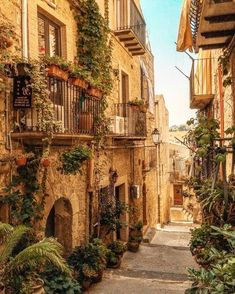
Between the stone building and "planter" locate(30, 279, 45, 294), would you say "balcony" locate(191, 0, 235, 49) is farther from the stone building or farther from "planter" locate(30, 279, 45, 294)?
"planter" locate(30, 279, 45, 294)

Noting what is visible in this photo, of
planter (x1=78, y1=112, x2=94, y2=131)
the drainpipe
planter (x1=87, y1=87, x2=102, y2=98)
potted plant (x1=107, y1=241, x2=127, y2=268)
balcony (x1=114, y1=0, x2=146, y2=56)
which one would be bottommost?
potted plant (x1=107, y1=241, x2=127, y2=268)

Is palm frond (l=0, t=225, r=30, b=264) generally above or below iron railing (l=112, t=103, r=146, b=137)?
below

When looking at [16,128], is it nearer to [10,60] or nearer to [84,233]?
[10,60]

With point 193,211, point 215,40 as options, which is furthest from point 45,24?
point 193,211

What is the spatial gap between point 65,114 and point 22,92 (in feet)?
5.08

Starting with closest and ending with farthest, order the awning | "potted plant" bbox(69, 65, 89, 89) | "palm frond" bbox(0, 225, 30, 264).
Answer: "palm frond" bbox(0, 225, 30, 264)
the awning
"potted plant" bbox(69, 65, 89, 89)

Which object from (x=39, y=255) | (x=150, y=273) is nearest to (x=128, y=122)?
(x=150, y=273)

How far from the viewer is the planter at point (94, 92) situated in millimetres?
8836

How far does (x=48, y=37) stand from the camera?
831 cm

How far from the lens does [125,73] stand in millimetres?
14266

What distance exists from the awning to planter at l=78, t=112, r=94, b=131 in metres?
2.81

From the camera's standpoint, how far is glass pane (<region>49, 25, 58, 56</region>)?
27.7ft

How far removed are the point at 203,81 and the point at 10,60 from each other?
Answer: 7.85 meters

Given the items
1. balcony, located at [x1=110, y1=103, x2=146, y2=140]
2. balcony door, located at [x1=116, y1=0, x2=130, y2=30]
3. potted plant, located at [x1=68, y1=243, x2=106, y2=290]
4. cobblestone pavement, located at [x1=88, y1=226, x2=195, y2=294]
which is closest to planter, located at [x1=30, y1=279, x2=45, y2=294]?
potted plant, located at [x1=68, y1=243, x2=106, y2=290]
